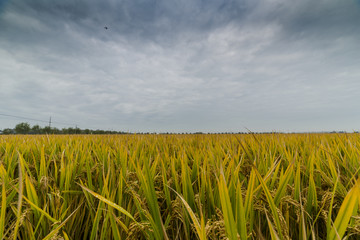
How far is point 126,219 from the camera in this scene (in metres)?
0.92

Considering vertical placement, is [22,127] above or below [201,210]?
above

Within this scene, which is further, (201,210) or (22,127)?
(22,127)

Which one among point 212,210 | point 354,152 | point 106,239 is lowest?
point 106,239

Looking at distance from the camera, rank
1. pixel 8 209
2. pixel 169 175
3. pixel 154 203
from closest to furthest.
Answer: pixel 154 203
pixel 8 209
pixel 169 175

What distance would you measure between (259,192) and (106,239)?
2.65 ft

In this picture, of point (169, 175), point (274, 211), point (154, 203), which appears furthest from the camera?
point (169, 175)

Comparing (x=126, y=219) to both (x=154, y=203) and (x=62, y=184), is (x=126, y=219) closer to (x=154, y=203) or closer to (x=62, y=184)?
(x=154, y=203)

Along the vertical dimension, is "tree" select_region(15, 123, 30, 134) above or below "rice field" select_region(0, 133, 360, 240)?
above

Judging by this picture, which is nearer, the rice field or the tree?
the rice field

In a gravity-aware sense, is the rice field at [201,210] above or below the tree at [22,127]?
below

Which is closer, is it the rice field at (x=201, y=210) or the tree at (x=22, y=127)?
the rice field at (x=201, y=210)

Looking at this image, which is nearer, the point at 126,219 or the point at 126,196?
the point at 126,219

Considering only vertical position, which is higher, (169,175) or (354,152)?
(354,152)

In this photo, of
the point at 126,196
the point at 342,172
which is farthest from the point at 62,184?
the point at 342,172
